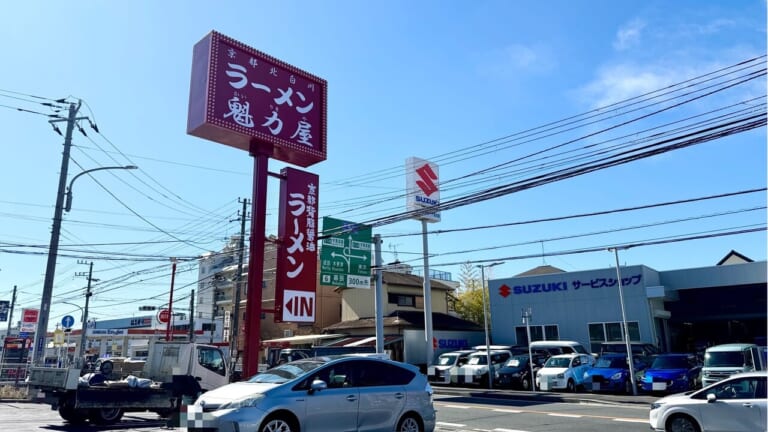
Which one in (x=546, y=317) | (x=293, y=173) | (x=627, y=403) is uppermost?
(x=293, y=173)

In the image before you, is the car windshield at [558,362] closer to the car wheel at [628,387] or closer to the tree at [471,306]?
the car wheel at [628,387]

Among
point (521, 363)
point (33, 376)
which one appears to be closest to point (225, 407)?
point (33, 376)

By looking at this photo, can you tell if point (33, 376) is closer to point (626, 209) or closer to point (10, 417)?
point (10, 417)

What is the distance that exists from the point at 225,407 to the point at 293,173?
6297 millimetres

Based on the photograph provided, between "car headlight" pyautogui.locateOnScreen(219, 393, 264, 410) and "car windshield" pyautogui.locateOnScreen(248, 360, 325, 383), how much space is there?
642 mm

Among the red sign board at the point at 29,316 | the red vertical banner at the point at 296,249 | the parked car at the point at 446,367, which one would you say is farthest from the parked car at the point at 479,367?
the red sign board at the point at 29,316

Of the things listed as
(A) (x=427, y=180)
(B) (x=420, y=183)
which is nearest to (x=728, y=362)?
(B) (x=420, y=183)

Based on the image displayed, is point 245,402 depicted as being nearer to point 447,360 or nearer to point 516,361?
point 516,361

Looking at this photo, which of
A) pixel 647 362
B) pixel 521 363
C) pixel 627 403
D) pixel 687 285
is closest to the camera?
pixel 627 403

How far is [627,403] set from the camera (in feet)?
60.4

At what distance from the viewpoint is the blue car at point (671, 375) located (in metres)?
20.3

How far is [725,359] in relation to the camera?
1970 centimetres

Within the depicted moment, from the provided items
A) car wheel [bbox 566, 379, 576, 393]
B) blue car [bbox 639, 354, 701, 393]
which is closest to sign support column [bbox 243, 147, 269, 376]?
car wheel [bbox 566, 379, 576, 393]

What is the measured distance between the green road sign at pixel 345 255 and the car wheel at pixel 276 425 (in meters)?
13.8
